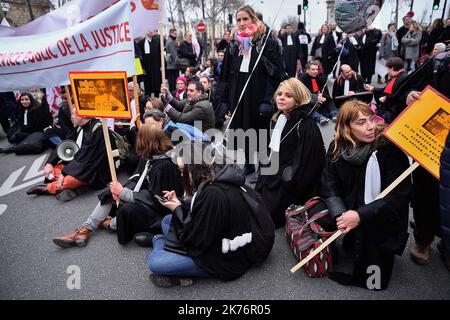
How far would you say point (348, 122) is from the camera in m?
2.65

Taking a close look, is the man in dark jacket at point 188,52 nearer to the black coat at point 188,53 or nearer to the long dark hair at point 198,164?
the black coat at point 188,53

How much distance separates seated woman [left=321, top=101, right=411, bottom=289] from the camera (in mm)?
2439

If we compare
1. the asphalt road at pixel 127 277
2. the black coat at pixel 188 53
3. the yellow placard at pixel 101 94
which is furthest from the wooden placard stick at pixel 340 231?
the black coat at pixel 188 53

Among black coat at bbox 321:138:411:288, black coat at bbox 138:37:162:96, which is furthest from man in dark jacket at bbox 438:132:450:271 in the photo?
black coat at bbox 138:37:162:96

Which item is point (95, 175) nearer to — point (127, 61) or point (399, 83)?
point (127, 61)

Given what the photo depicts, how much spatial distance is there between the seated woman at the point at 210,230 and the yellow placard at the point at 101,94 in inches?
33.0

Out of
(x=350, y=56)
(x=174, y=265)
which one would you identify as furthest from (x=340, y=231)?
(x=350, y=56)

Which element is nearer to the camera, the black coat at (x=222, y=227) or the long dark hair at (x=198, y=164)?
the black coat at (x=222, y=227)

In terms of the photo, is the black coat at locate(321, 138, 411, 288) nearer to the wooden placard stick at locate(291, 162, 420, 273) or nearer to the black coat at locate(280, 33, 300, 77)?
the wooden placard stick at locate(291, 162, 420, 273)

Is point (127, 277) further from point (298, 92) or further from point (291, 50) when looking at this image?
point (291, 50)

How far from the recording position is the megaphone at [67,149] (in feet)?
16.1

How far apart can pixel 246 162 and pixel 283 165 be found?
1.45 metres

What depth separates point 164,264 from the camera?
8.55 feet
